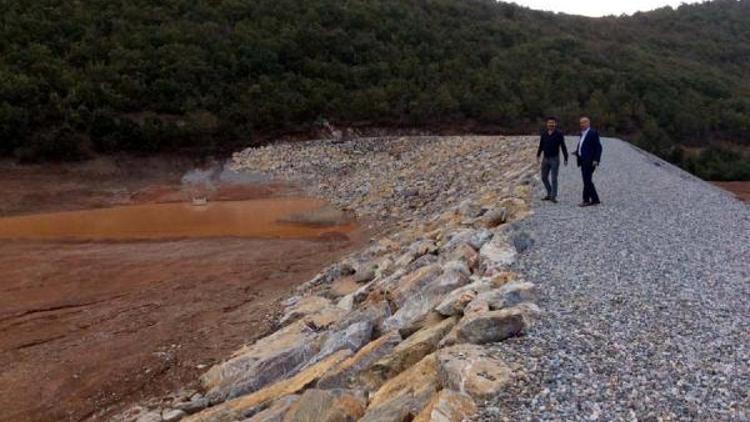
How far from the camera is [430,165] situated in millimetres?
24594

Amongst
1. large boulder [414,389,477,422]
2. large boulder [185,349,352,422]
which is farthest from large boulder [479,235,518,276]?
large boulder [414,389,477,422]

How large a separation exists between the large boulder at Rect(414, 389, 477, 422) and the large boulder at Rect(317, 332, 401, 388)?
57.7 inches

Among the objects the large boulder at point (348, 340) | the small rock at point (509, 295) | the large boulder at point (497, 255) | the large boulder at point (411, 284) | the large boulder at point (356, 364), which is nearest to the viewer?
the large boulder at point (356, 364)

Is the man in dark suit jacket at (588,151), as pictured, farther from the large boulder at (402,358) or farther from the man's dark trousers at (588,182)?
the large boulder at (402,358)

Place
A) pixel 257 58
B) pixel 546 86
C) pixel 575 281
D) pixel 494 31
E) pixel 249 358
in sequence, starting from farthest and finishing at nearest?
pixel 494 31
pixel 546 86
pixel 257 58
pixel 249 358
pixel 575 281

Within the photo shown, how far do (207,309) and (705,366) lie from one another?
8518 millimetres

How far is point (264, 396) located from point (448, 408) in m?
2.70

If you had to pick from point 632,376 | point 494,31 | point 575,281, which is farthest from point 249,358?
point 494,31

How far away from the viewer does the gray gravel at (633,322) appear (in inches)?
168

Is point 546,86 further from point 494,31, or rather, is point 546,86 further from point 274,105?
point 274,105

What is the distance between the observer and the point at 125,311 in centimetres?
1115

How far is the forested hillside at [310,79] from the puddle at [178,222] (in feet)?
24.0

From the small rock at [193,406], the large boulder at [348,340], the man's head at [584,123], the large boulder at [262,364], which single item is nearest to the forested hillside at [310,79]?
the man's head at [584,123]

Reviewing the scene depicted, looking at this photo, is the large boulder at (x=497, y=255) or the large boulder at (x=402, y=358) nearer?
the large boulder at (x=402, y=358)
